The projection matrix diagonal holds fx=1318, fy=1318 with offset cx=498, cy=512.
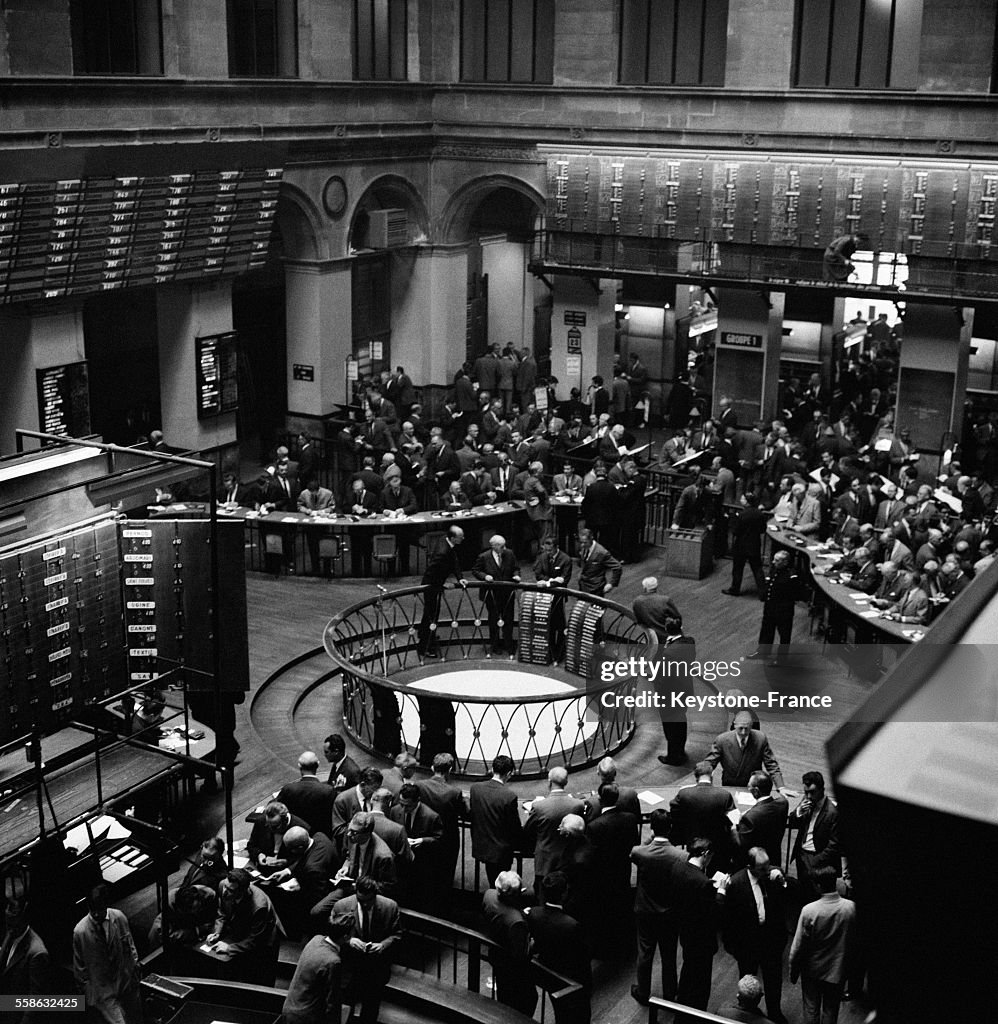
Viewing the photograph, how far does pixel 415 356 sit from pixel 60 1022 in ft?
58.3

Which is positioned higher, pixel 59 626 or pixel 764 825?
pixel 59 626

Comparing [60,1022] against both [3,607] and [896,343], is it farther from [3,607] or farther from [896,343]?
[896,343]

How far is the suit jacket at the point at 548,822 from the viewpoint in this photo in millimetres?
8156

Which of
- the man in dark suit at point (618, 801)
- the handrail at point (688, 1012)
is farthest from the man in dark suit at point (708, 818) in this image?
the handrail at point (688, 1012)

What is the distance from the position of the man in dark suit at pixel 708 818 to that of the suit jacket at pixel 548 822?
25.6 inches

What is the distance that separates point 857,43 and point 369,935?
55.8ft

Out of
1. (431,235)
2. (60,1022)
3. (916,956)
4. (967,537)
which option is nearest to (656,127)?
(431,235)

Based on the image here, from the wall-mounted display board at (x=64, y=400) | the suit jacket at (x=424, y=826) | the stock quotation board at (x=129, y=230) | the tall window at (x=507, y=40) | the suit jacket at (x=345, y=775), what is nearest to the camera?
the suit jacket at (x=424, y=826)

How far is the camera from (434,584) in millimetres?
13648

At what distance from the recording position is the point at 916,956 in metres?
1.01

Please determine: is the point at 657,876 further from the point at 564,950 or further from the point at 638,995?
the point at 638,995

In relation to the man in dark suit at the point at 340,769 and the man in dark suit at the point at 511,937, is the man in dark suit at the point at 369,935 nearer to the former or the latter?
the man in dark suit at the point at 511,937

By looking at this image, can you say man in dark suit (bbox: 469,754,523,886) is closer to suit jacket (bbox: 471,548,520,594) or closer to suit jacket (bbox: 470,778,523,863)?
suit jacket (bbox: 470,778,523,863)

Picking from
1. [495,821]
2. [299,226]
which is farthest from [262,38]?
[495,821]
